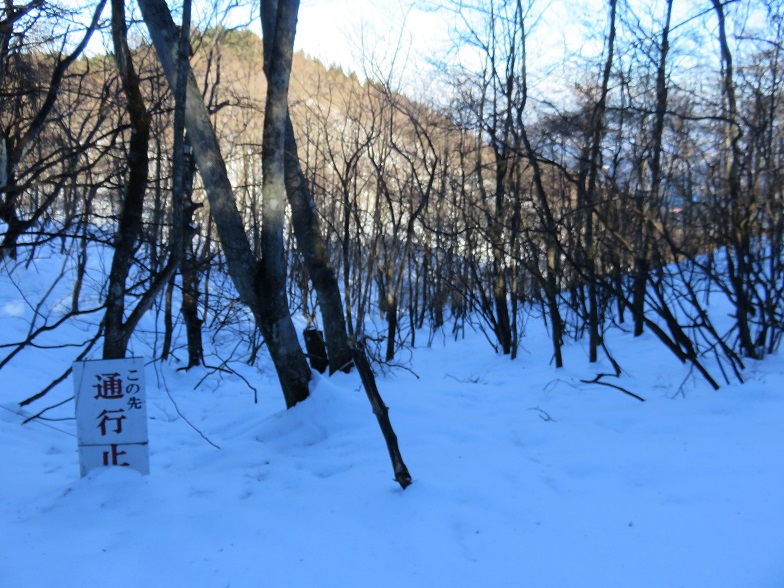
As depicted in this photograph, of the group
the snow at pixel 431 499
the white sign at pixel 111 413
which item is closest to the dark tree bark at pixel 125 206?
the white sign at pixel 111 413

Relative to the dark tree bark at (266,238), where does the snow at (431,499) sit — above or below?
below

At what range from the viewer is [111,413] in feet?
12.8

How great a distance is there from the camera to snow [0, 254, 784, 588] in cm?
289

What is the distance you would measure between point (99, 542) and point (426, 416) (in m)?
3.12

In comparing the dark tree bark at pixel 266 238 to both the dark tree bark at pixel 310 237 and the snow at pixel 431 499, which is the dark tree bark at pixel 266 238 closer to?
the snow at pixel 431 499

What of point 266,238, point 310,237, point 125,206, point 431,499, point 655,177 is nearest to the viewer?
point 431,499

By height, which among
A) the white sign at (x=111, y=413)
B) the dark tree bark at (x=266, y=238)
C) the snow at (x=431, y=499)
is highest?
the dark tree bark at (x=266, y=238)

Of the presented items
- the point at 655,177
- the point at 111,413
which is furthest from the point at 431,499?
the point at 655,177

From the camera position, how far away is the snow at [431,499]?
2887 millimetres

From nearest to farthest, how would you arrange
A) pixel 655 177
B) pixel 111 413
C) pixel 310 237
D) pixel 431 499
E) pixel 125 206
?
pixel 431 499
pixel 111 413
pixel 125 206
pixel 310 237
pixel 655 177

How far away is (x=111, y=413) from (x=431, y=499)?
2.13 m

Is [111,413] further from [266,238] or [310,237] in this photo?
[310,237]

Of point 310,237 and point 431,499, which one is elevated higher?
point 310,237

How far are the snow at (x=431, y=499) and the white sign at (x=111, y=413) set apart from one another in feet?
0.37
